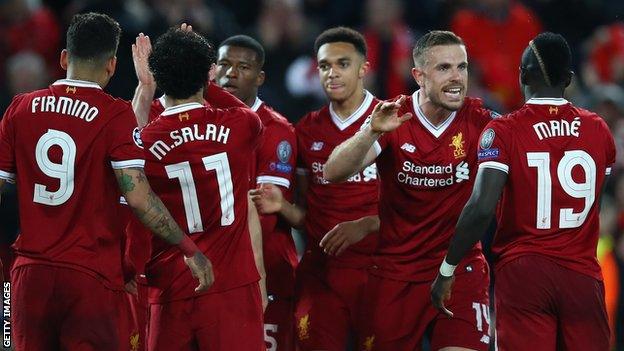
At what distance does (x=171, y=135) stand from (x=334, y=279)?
212 centimetres

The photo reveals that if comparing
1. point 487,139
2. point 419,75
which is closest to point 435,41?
point 419,75

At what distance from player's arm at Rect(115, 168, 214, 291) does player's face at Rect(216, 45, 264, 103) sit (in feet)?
7.12

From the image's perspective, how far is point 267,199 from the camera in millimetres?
8445

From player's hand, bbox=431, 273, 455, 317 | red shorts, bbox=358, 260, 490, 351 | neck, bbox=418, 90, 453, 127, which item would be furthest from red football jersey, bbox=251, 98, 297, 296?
player's hand, bbox=431, 273, 455, 317

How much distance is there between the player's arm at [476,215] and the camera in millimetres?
7098

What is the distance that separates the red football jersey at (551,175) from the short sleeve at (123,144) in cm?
206

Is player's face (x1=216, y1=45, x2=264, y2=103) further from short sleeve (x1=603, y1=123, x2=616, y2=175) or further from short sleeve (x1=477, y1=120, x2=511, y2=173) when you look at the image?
short sleeve (x1=603, y1=123, x2=616, y2=175)

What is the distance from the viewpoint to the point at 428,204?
26.4 ft

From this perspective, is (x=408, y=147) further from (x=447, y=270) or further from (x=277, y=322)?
(x=277, y=322)

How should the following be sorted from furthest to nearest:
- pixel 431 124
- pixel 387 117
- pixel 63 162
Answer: pixel 431 124, pixel 387 117, pixel 63 162

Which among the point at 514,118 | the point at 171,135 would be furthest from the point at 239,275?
the point at 514,118

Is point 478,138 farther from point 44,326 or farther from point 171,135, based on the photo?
point 44,326

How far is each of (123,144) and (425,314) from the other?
8.10 ft

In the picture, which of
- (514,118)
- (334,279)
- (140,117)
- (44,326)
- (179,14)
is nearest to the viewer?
(44,326)
